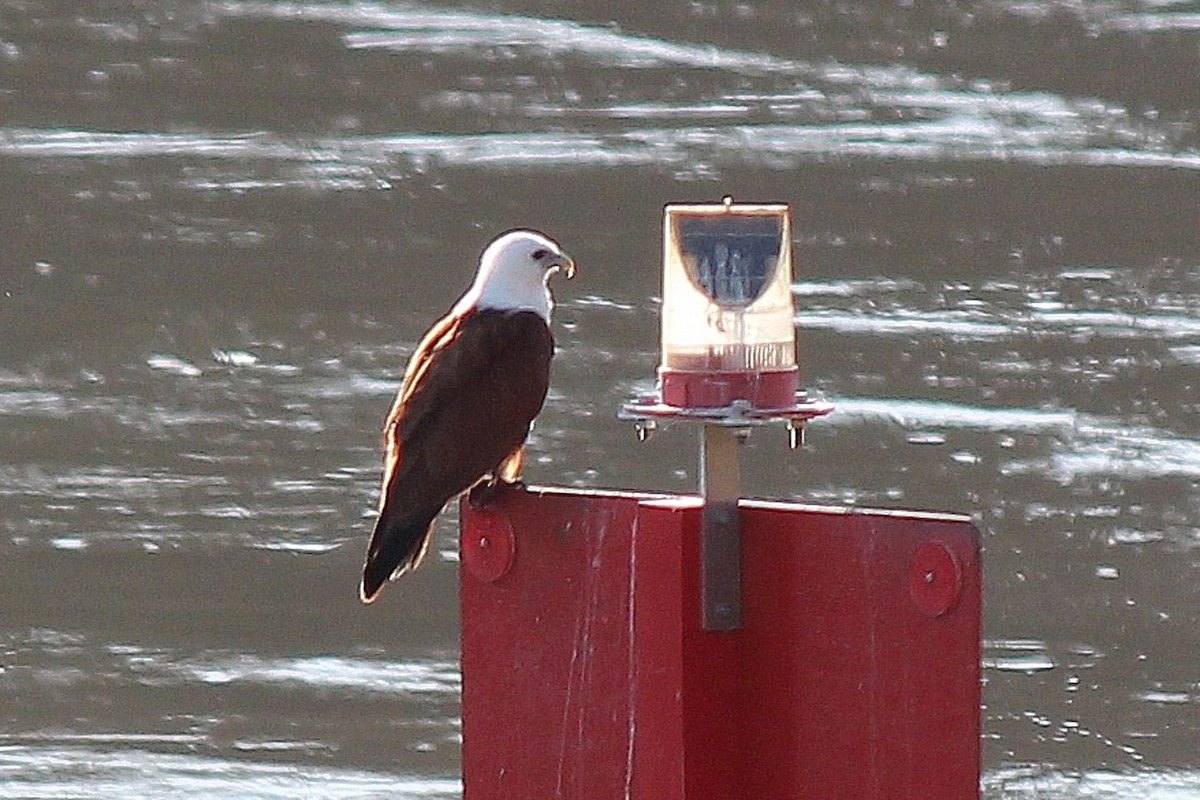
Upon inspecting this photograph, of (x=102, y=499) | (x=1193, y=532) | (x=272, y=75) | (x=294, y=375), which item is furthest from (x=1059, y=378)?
(x=272, y=75)

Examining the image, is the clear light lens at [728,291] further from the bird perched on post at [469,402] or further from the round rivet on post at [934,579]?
the bird perched on post at [469,402]

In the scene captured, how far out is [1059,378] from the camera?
31.0 feet

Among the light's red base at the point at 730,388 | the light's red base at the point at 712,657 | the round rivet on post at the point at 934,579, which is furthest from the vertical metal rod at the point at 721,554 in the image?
the round rivet on post at the point at 934,579

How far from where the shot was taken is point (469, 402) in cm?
494

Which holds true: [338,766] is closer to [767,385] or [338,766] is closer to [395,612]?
[395,612]

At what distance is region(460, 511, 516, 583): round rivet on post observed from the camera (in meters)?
3.42

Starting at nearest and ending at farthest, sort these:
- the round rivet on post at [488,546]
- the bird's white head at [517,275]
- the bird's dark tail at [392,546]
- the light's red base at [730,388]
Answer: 1. the light's red base at [730,388]
2. the round rivet on post at [488,546]
3. the bird's dark tail at [392,546]
4. the bird's white head at [517,275]

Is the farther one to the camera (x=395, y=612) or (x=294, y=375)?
(x=294, y=375)

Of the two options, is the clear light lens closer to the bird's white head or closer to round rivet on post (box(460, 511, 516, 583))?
round rivet on post (box(460, 511, 516, 583))

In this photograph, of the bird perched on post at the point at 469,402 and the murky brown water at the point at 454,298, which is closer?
the bird perched on post at the point at 469,402

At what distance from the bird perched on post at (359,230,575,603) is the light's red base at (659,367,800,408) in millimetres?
1213

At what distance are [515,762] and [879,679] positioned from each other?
2.12ft

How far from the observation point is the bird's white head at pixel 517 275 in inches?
205

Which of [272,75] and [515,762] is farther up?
[272,75]
